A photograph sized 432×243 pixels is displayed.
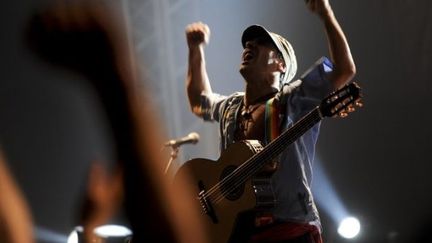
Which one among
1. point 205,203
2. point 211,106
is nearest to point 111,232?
point 211,106

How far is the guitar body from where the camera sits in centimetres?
210

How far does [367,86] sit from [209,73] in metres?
1.44

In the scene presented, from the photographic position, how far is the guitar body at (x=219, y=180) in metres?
2.10

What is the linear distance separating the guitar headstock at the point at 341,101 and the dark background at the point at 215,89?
238cm

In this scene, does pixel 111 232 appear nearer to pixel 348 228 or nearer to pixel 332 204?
pixel 332 204

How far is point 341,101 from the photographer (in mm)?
2055

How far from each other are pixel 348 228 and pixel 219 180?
3036 millimetres

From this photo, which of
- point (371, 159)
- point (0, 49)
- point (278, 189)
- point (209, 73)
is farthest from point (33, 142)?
point (371, 159)

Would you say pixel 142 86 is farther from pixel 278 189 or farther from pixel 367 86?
pixel 278 189

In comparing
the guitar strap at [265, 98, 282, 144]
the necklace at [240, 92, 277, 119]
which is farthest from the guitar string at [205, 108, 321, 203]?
the necklace at [240, 92, 277, 119]

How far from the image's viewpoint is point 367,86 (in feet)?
15.7

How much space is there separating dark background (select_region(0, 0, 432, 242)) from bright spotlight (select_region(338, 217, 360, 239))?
75 mm

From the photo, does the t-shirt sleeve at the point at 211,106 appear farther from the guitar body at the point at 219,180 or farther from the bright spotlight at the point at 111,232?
the bright spotlight at the point at 111,232

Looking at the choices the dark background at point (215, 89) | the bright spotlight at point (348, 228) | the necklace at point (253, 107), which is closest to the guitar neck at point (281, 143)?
the necklace at point (253, 107)
